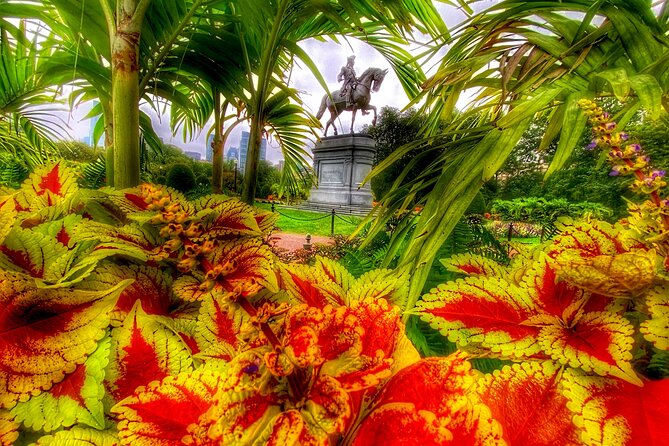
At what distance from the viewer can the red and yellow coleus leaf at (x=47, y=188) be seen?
1.31 feet

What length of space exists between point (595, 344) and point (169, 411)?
0.87 ft

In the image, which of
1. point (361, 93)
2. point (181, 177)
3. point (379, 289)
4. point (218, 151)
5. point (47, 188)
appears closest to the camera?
point (379, 289)

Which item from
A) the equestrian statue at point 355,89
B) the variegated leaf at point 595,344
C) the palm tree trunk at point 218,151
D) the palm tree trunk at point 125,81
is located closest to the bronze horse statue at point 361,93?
the equestrian statue at point 355,89

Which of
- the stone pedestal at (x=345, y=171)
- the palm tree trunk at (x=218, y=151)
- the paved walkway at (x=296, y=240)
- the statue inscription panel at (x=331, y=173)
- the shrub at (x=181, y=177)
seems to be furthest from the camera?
the statue inscription panel at (x=331, y=173)

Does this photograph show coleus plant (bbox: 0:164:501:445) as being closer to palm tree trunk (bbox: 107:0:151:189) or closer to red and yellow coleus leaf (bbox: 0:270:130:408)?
red and yellow coleus leaf (bbox: 0:270:130:408)

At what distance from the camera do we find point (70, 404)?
0.71 ft

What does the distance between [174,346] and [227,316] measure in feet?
0.15

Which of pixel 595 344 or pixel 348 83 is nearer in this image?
pixel 595 344

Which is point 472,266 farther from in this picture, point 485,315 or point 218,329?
point 218,329

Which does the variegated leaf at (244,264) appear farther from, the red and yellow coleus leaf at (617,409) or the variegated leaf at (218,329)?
the red and yellow coleus leaf at (617,409)

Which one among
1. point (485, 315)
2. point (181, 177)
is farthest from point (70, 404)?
point (181, 177)

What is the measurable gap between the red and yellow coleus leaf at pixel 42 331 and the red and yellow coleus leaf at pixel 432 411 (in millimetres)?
205

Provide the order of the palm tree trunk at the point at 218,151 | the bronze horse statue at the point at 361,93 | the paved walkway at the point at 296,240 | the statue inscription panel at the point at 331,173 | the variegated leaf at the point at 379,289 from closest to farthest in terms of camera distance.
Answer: the variegated leaf at the point at 379,289 < the palm tree trunk at the point at 218,151 < the paved walkway at the point at 296,240 < the statue inscription panel at the point at 331,173 < the bronze horse statue at the point at 361,93

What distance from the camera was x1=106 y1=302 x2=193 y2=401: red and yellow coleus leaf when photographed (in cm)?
24
